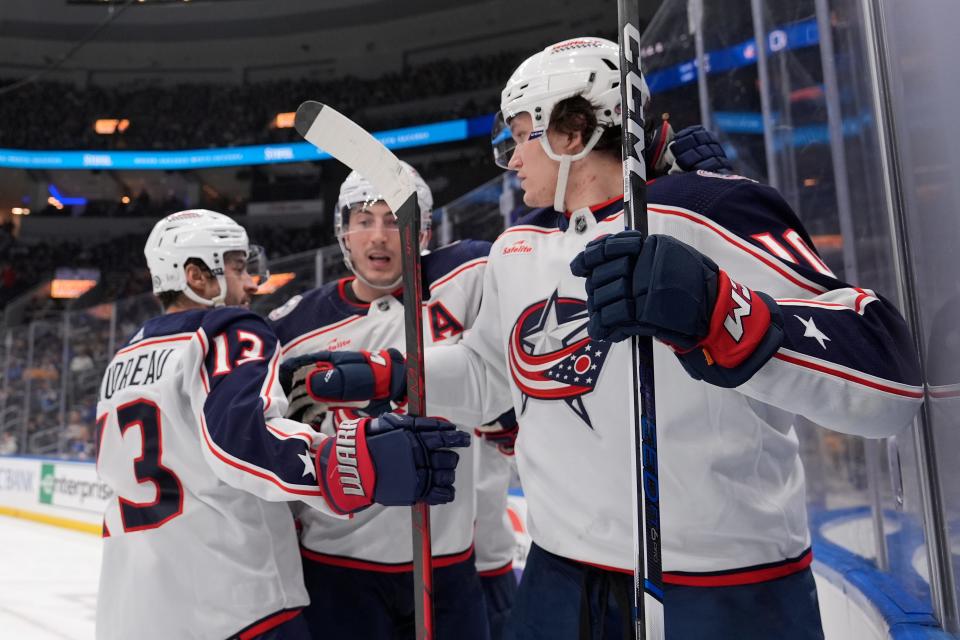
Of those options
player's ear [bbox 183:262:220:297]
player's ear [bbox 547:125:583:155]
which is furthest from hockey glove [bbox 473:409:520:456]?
player's ear [bbox 547:125:583:155]

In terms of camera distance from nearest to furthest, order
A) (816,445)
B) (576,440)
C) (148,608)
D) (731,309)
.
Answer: (731,309)
(576,440)
(148,608)
(816,445)

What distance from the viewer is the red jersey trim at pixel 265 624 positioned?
5.31ft

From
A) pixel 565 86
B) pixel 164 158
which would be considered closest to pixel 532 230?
pixel 565 86

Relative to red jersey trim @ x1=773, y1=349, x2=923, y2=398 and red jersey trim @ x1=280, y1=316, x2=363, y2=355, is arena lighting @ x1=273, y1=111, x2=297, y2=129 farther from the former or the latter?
red jersey trim @ x1=773, y1=349, x2=923, y2=398

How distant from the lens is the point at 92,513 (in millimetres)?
6371

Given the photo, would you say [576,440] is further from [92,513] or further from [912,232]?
[92,513]

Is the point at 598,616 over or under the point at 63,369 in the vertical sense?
under

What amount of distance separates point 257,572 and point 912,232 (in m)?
1.40

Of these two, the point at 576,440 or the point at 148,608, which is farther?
the point at 148,608

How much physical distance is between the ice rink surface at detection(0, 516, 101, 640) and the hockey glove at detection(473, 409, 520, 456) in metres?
2.49

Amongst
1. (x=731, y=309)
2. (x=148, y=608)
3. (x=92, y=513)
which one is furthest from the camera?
(x=92, y=513)

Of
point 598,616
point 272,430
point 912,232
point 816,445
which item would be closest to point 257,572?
point 272,430

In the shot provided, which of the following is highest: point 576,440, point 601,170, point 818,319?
point 601,170

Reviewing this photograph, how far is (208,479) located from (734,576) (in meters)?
1.07
